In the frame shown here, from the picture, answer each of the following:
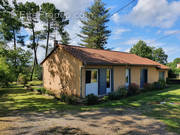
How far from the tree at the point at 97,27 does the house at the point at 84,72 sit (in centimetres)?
1922

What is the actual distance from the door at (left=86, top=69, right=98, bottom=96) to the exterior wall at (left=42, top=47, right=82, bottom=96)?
2.61 ft

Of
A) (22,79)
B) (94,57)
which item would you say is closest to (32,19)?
(22,79)

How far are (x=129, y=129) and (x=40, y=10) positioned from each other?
28.3 meters

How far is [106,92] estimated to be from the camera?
10672mm

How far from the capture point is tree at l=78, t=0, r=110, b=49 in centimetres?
3083

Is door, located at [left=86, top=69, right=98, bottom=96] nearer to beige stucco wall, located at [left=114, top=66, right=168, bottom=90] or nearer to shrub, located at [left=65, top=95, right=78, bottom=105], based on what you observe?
shrub, located at [left=65, top=95, right=78, bottom=105]

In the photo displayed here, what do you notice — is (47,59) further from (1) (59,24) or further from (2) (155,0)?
(1) (59,24)

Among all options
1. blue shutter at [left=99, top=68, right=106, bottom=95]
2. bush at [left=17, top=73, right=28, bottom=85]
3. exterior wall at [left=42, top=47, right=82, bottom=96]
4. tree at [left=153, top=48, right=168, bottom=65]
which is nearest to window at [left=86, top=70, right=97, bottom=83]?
blue shutter at [left=99, top=68, right=106, bottom=95]

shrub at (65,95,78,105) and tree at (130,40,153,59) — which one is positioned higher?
tree at (130,40,153,59)

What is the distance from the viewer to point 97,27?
31.4 metres

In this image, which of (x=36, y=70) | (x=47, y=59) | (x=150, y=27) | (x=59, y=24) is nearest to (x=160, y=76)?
(x=150, y=27)

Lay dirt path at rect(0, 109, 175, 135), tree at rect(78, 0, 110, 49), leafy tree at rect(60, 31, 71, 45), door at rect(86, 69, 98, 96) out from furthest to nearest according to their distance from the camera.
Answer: tree at rect(78, 0, 110, 49) → leafy tree at rect(60, 31, 71, 45) → door at rect(86, 69, 98, 96) → dirt path at rect(0, 109, 175, 135)

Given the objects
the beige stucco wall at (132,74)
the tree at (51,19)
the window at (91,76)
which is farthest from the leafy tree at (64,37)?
the window at (91,76)

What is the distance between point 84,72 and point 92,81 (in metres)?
1.20
